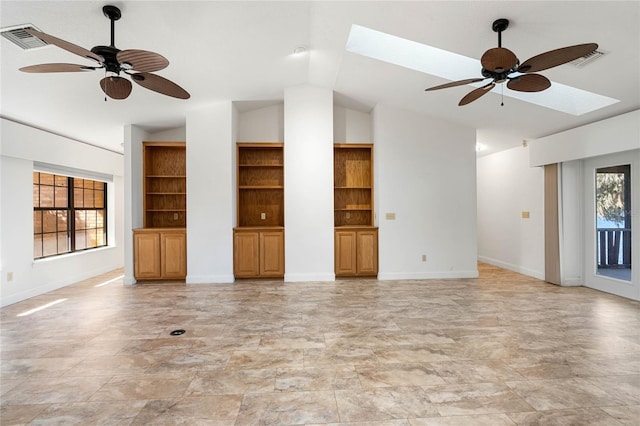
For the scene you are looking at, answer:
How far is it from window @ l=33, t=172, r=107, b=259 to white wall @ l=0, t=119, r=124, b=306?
30 centimetres

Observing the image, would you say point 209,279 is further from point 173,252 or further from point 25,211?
point 25,211

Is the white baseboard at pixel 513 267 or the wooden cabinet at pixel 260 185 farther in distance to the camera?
the wooden cabinet at pixel 260 185

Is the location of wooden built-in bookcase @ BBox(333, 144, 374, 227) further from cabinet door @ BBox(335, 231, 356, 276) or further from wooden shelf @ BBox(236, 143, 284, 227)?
wooden shelf @ BBox(236, 143, 284, 227)

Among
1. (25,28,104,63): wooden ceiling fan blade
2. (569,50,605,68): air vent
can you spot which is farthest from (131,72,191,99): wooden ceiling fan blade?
(569,50,605,68): air vent

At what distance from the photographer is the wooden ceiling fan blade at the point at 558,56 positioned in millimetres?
2328

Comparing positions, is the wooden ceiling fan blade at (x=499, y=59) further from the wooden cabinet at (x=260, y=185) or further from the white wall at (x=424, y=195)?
the wooden cabinet at (x=260, y=185)

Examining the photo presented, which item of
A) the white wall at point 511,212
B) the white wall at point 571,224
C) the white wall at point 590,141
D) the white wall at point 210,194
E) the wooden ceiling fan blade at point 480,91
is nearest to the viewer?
the wooden ceiling fan blade at point 480,91

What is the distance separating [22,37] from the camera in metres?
2.99

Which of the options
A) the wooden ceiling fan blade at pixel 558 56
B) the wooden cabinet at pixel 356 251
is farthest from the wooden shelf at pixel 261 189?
the wooden ceiling fan blade at pixel 558 56

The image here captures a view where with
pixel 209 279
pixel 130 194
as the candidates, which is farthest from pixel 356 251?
pixel 130 194

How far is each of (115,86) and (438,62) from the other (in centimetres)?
394

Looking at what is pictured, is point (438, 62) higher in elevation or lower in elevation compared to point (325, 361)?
higher

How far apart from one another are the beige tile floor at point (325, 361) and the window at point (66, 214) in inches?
57.7

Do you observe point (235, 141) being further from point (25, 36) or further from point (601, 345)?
point (601, 345)
